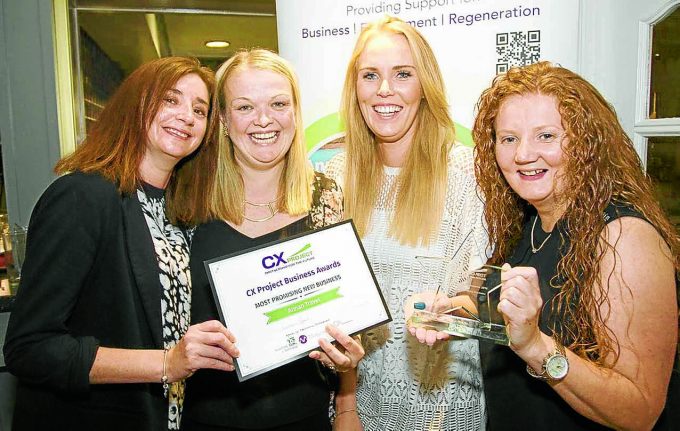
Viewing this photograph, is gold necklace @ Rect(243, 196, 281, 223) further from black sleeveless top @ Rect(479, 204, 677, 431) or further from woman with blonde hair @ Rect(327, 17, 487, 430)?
black sleeveless top @ Rect(479, 204, 677, 431)

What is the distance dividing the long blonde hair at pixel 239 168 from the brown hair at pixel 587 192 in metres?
0.88

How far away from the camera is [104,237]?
1.71 meters

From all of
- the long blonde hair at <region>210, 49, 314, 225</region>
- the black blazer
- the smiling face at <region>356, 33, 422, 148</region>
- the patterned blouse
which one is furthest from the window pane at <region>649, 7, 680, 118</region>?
the black blazer

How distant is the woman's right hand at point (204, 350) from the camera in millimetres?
1609

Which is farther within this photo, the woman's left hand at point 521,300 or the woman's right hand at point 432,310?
the woman's right hand at point 432,310

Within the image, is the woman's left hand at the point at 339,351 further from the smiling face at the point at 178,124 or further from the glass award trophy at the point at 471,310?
the smiling face at the point at 178,124

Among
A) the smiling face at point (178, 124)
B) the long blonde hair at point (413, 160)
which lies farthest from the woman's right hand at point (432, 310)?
the smiling face at point (178, 124)

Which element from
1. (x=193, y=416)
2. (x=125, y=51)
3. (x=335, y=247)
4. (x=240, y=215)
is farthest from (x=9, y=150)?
(x=335, y=247)

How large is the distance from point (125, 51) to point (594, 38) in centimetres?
306

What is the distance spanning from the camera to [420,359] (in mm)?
2197

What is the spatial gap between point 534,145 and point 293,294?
85 centimetres

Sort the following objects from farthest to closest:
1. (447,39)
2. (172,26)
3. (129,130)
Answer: (172,26), (447,39), (129,130)

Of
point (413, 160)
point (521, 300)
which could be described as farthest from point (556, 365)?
point (413, 160)

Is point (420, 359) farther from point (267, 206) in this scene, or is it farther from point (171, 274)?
point (171, 274)
